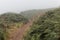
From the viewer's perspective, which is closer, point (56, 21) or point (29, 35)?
point (56, 21)

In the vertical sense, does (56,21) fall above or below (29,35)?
above

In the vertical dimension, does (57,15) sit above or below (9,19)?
above

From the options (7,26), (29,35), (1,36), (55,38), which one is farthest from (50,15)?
(7,26)

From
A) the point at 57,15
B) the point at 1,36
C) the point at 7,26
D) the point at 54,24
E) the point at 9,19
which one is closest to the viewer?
the point at 54,24

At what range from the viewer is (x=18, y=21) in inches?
693

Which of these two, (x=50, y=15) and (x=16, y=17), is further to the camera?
(x=16, y=17)

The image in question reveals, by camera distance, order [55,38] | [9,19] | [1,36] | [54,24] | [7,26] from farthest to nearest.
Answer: [9,19], [7,26], [1,36], [54,24], [55,38]

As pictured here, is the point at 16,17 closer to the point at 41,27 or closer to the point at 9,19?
the point at 9,19

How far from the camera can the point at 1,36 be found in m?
12.5

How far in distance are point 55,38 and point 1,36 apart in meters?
4.65

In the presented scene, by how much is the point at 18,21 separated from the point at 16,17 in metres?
0.60

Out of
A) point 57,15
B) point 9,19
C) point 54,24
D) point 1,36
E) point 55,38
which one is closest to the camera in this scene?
point 55,38

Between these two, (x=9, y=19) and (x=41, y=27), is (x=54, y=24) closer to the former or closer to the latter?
(x=41, y=27)

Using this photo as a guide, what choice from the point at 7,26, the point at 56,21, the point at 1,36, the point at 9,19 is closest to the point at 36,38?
the point at 56,21
